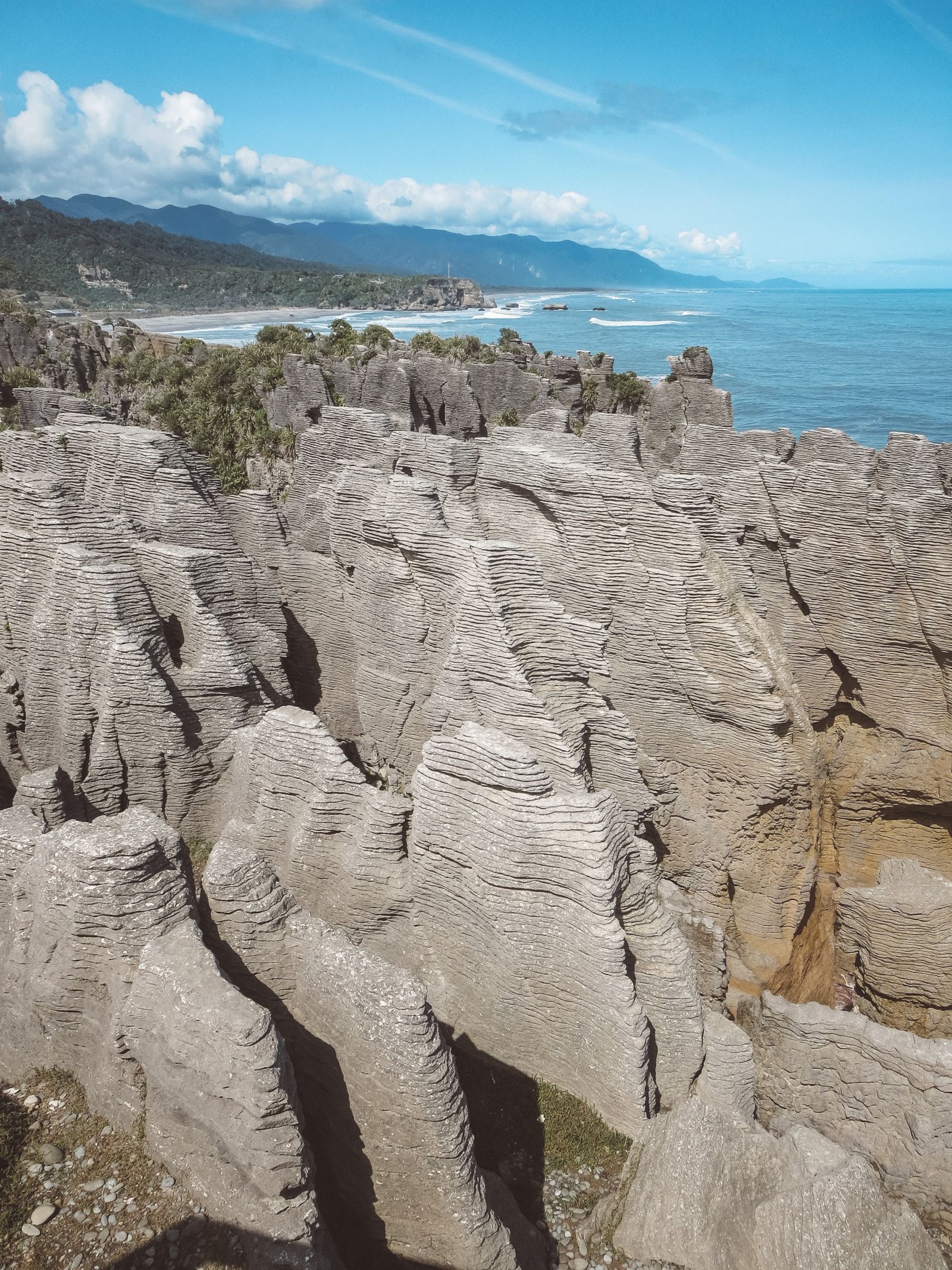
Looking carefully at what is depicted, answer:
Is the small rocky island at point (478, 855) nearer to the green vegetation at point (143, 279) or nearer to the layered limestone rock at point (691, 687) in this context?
the layered limestone rock at point (691, 687)

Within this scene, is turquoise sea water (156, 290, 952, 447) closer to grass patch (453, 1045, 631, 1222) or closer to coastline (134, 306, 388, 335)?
coastline (134, 306, 388, 335)

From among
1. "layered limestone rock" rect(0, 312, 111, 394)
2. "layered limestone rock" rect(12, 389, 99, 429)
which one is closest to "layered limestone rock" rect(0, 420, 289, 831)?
"layered limestone rock" rect(12, 389, 99, 429)

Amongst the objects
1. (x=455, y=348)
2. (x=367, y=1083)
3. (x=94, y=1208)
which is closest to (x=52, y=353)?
(x=455, y=348)

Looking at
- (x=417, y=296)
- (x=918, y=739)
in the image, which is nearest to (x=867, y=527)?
(x=918, y=739)

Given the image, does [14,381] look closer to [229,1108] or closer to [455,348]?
[455,348]

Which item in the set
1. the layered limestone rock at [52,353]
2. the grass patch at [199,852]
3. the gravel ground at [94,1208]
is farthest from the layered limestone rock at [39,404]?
the layered limestone rock at [52,353]
